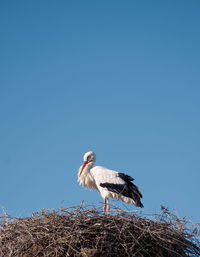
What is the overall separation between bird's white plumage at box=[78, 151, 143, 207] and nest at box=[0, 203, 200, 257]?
287 centimetres

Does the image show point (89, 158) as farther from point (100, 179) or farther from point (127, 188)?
point (127, 188)

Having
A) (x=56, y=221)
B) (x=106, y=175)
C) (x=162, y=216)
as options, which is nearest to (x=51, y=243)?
(x=56, y=221)

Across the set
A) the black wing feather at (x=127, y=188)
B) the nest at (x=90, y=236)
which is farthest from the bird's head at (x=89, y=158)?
the nest at (x=90, y=236)

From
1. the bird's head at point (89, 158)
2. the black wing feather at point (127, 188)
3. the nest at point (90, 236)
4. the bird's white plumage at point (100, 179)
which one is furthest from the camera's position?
the bird's head at point (89, 158)

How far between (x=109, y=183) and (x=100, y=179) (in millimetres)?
229

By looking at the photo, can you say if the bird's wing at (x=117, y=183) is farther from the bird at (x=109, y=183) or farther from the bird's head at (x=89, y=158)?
the bird's head at (x=89, y=158)

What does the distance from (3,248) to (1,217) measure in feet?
1.88

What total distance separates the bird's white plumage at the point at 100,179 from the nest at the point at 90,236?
2.87 metres

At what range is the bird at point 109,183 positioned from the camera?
9.05 metres

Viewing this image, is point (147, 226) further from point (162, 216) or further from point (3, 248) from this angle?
point (3, 248)

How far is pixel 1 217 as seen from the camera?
6293 millimetres

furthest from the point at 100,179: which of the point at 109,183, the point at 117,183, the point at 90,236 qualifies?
the point at 90,236

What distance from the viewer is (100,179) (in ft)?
30.6

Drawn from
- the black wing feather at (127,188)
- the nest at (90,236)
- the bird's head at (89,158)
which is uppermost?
the bird's head at (89,158)
